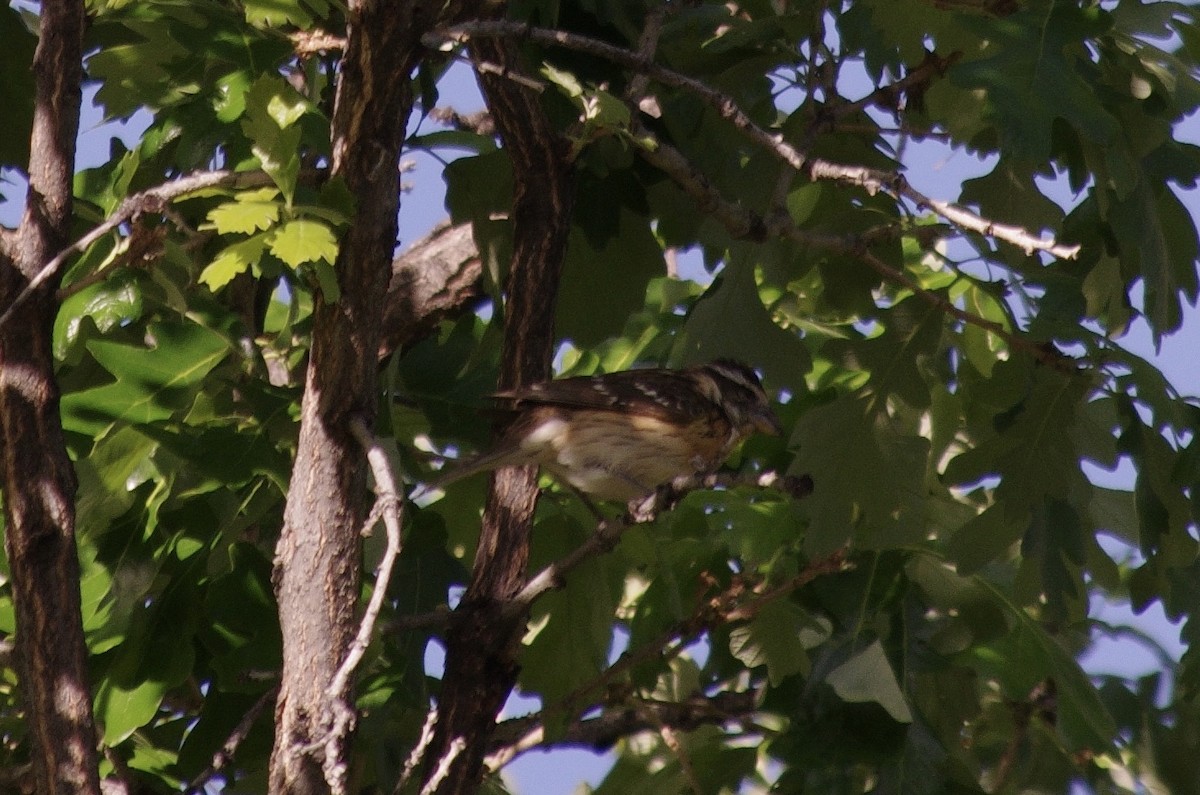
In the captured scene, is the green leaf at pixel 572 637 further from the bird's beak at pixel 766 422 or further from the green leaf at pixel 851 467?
the bird's beak at pixel 766 422

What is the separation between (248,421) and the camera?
4477 millimetres

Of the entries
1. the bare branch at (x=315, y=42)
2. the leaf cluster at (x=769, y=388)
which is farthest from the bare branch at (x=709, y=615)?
the bare branch at (x=315, y=42)

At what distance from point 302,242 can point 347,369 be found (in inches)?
19.7

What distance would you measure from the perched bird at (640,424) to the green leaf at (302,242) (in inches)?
70.6

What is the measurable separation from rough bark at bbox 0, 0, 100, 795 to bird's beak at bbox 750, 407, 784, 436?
2490 millimetres

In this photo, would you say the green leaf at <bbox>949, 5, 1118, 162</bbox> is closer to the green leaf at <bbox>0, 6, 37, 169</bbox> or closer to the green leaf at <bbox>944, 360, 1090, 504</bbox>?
A: the green leaf at <bbox>944, 360, 1090, 504</bbox>

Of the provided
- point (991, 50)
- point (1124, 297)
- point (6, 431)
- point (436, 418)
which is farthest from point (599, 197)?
point (6, 431)

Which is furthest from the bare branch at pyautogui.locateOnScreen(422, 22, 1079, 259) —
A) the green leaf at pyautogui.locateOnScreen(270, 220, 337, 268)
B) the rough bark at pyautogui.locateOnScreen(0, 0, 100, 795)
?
the rough bark at pyautogui.locateOnScreen(0, 0, 100, 795)

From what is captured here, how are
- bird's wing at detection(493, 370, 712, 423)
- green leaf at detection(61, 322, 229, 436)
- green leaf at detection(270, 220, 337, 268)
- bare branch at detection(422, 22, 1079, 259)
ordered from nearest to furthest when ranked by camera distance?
green leaf at detection(270, 220, 337, 268)
bare branch at detection(422, 22, 1079, 259)
green leaf at detection(61, 322, 229, 436)
bird's wing at detection(493, 370, 712, 423)

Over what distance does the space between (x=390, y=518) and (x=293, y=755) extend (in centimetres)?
53

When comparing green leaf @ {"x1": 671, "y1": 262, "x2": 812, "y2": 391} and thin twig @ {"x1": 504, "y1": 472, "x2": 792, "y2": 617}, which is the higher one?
green leaf @ {"x1": 671, "y1": 262, "x2": 812, "y2": 391}

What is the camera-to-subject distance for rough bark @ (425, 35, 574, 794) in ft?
13.6

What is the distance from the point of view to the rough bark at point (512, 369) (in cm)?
414

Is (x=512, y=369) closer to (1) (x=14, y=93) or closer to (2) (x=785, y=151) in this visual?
(2) (x=785, y=151)
